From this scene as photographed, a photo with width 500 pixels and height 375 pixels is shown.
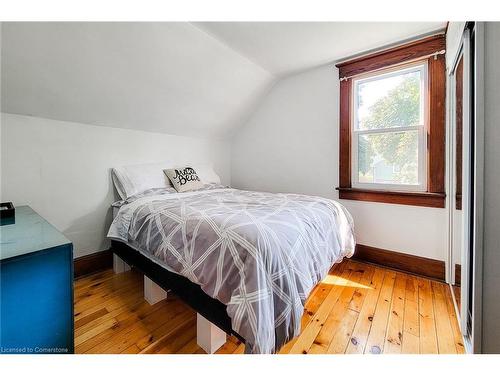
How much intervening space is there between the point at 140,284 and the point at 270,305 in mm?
1377

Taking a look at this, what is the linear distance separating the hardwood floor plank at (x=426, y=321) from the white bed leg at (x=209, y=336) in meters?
1.08

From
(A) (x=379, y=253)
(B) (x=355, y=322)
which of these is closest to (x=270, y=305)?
(B) (x=355, y=322)

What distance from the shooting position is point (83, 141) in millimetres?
2008

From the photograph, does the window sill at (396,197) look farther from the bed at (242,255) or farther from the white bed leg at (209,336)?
the white bed leg at (209,336)

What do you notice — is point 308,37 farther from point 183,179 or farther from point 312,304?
point 312,304

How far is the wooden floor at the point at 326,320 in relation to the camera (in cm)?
121

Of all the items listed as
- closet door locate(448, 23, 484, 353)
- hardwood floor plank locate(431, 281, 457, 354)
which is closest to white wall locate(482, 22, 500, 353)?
closet door locate(448, 23, 484, 353)

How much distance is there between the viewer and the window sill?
1.93m

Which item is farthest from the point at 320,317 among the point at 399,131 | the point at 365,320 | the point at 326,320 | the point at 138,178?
the point at 138,178

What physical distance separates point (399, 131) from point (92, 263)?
3140mm

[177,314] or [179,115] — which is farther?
[179,115]

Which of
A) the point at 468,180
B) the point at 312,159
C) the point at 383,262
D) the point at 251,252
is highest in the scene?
the point at 312,159

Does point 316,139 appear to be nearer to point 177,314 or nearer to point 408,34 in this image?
point 408,34

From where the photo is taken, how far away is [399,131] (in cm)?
209
